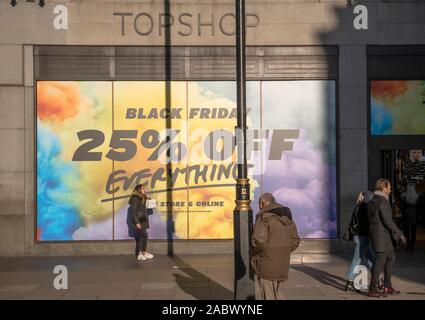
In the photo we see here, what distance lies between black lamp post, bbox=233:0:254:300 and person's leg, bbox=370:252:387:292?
7.29 feet

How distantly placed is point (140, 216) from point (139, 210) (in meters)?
0.14

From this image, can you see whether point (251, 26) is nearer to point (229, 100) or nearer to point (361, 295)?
point (229, 100)

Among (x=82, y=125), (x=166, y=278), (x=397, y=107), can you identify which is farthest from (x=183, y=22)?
(x=166, y=278)

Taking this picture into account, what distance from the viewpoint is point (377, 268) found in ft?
34.3

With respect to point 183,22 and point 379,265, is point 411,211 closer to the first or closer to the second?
point 379,265

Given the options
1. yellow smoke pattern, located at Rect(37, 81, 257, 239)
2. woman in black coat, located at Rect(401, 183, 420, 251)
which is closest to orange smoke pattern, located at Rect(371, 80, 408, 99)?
woman in black coat, located at Rect(401, 183, 420, 251)

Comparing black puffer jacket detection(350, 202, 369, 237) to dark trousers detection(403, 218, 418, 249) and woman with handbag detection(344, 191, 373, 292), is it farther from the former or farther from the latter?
dark trousers detection(403, 218, 418, 249)

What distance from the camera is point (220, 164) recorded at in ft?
52.3

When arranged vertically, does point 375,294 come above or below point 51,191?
below

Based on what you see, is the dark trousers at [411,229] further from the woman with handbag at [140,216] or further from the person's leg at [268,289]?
the person's leg at [268,289]

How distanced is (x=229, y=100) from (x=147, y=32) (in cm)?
264

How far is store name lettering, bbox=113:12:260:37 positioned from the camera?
15734 millimetres

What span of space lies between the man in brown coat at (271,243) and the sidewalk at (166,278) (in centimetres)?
213
